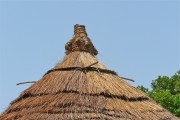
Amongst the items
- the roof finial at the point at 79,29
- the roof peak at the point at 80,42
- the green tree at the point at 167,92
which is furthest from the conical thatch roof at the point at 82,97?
the green tree at the point at 167,92

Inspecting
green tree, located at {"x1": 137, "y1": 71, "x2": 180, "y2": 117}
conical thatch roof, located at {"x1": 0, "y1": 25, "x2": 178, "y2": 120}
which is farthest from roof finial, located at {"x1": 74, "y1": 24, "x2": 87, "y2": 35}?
green tree, located at {"x1": 137, "y1": 71, "x2": 180, "y2": 117}

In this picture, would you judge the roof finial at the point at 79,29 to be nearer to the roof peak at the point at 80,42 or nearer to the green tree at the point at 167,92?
the roof peak at the point at 80,42

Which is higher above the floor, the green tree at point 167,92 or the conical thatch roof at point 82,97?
the green tree at point 167,92

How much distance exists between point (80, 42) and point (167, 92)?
8328mm

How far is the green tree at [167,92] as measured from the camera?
57.8 feet

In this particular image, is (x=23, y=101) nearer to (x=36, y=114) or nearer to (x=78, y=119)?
(x=36, y=114)

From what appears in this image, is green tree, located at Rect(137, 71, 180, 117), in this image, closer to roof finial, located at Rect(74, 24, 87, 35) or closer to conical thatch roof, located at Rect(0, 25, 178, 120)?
roof finial, located at Rect(74, 24, 87, 35)

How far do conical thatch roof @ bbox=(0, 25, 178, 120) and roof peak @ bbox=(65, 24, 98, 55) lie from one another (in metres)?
0.21

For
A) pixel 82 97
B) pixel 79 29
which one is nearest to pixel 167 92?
pixel 79 29

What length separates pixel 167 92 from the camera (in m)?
17.9

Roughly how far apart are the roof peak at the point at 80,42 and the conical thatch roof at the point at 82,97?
8.2 inches

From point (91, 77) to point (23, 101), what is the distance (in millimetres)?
1440

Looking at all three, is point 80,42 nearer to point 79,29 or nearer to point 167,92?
point 79,29

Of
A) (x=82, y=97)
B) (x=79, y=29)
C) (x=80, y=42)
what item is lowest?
(x=82, y=97)
